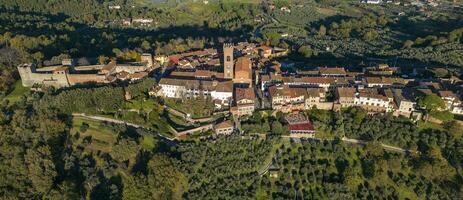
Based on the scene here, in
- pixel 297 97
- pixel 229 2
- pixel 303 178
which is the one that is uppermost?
pixel 229 2

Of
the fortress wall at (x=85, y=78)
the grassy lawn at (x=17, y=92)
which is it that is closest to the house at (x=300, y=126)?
the fortress wall at (x=85, y=78)

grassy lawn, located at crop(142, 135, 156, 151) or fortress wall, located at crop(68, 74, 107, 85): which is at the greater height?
fortress wall, located at crop(68, 74, 107, 85)

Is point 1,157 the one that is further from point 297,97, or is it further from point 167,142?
point 297,97

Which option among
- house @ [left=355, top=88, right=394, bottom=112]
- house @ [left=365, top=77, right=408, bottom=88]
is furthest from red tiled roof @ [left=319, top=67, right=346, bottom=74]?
house @ [left=355, top=88, right=394, bottom=112]

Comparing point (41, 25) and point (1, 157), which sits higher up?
point (41, 25)

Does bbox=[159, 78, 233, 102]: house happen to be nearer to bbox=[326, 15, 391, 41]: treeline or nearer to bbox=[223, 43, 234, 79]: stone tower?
bbox=[223, 43, 234, 79]: stone tower

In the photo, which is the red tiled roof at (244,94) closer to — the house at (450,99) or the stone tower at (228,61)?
the stone tower at (228,61)

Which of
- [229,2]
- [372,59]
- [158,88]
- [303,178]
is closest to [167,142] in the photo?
[158,88]
